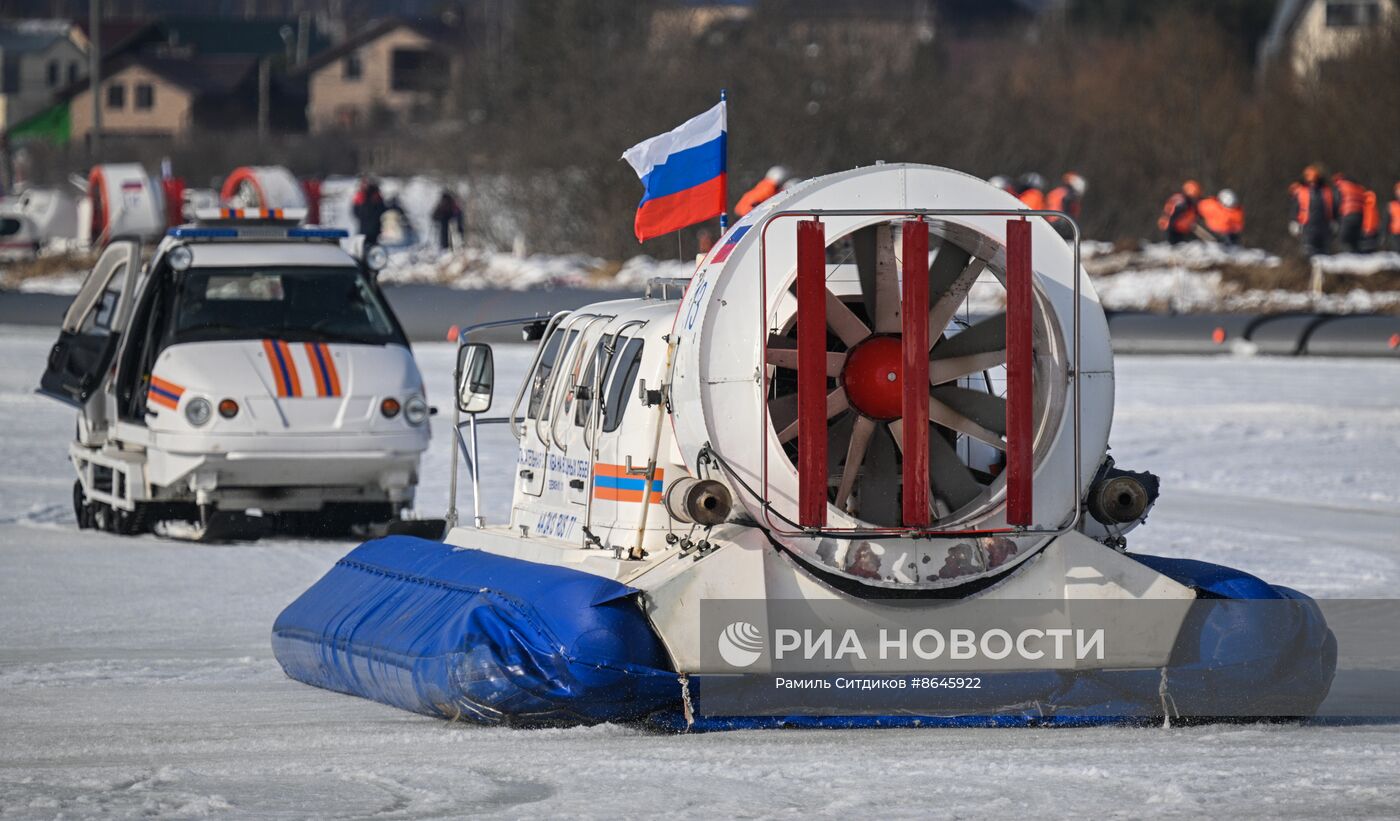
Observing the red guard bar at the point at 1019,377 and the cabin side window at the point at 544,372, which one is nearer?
the red guard bar at the point at 1019,377

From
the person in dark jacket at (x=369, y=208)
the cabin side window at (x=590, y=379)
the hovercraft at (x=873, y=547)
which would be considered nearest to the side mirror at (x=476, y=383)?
the cabin side window at (x=590, y=379)

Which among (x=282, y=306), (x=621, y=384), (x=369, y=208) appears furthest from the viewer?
(x=369, y=208)

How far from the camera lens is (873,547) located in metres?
8.52

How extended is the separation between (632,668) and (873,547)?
99 cm

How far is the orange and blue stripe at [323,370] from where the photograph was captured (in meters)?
14.7

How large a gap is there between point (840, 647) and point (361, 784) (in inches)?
77.9

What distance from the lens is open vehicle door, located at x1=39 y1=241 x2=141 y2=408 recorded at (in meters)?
15.7

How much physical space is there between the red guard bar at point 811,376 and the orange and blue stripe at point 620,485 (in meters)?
0.97

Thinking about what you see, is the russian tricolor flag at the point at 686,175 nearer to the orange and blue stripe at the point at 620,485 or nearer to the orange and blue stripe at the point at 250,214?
the orange and blue stripe at the point at 620,485

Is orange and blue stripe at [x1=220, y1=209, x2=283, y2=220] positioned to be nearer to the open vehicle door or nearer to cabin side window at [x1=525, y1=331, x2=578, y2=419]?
the open vehicle door

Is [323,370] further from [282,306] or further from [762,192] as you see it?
[762,192]

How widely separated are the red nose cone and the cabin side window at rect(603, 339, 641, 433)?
1.06 meters

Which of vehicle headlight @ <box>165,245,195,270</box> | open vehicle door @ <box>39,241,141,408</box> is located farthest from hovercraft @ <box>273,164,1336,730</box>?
open vehicle door @ <box>39,241,141,408</box>

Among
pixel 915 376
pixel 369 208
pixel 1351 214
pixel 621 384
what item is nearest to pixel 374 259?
pixel 621 384
